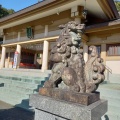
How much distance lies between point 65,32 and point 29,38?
1049cm

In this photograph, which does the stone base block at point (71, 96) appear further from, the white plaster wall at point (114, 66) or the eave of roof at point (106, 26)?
the white plaster wall at point (114, 66)

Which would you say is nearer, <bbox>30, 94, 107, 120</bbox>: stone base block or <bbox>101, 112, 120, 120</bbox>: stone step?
<bbox>30, 94, 107, 120</bbox>: stone base block

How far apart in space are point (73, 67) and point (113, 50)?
7.65 meters

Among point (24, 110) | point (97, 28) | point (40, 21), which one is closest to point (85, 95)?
point (24, 110)

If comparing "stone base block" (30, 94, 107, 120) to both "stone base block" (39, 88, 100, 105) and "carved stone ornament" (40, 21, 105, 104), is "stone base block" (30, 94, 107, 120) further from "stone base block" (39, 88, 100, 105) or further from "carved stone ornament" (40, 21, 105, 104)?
"carved stone ornament" (40, 21, 105, 104)

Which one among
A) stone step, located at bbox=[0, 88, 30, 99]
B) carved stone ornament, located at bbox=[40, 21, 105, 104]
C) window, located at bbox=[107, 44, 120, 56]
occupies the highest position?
window, located at bbox=[107, 44, 120, 56]

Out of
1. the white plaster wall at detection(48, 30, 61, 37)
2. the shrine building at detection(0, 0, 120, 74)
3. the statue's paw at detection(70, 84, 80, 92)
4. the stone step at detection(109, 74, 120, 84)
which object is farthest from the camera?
the white plaster wall at detection(48, 30, 61, 37)

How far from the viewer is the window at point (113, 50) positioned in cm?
930

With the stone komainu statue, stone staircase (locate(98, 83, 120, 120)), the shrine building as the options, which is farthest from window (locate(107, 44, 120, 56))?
the stone komainu statue

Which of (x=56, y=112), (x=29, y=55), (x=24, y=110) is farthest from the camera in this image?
(x=29, y=55)

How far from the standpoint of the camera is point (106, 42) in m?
9.61

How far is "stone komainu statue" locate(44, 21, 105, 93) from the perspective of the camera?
2.39 metres

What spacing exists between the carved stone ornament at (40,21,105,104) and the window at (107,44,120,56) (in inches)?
285

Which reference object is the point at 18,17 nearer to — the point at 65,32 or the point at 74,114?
the point at 65,32
